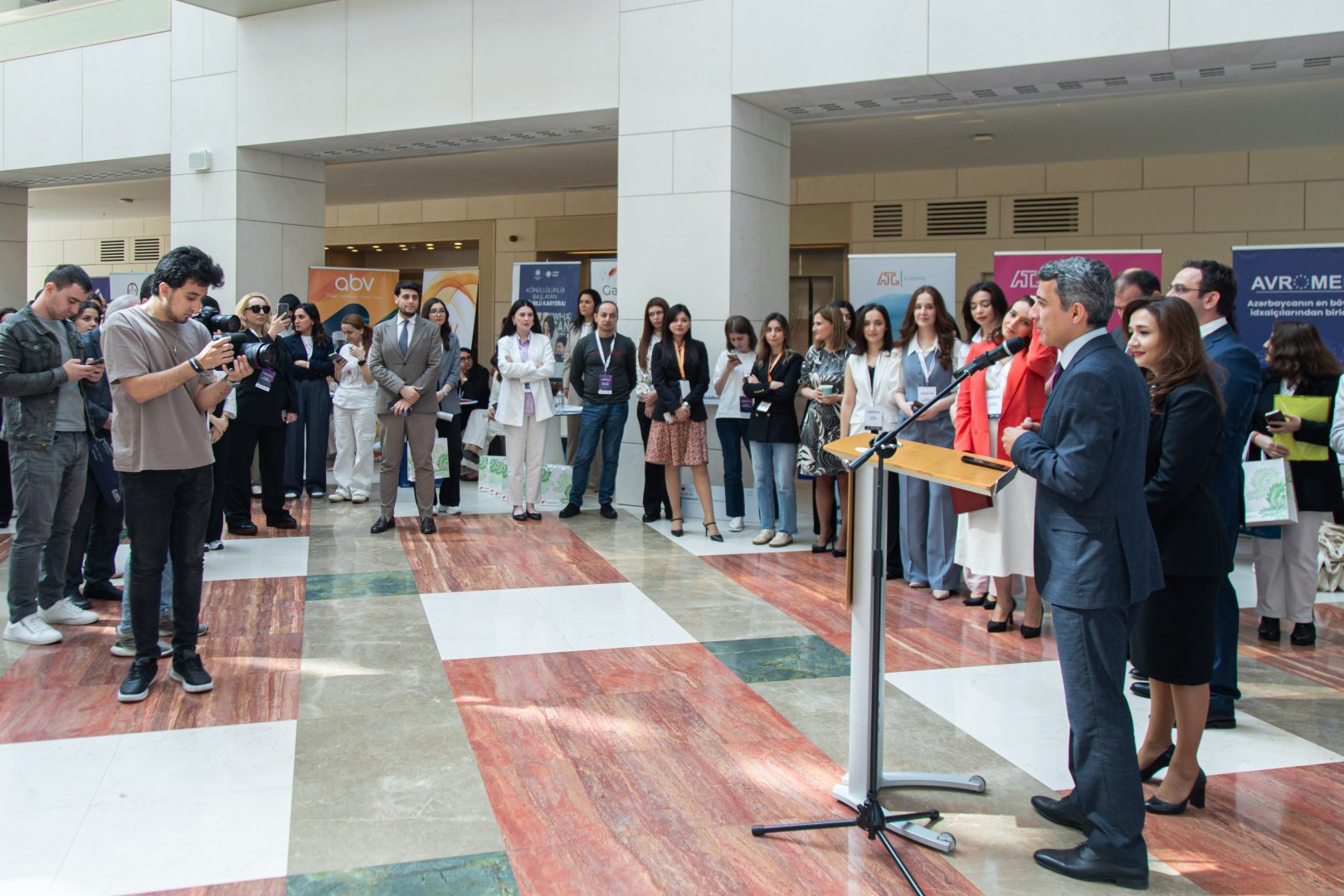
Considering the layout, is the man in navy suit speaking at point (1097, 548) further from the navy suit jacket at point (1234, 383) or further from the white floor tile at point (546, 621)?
the white floor tile at point (546, 621)

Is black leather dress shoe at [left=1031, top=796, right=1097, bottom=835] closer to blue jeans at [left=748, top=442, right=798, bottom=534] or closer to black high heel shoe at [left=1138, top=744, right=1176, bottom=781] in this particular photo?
black high heel shoe at [left=1138, top=744, right=1176, bottom=781]

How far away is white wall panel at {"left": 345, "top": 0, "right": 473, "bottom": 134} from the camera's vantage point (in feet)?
31.2

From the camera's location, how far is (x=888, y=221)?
12914 mm

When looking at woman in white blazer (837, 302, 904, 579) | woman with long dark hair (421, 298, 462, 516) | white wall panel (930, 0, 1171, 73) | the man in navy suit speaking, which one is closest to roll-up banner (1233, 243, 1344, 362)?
white wall panel (930, 0, 1171, 73)

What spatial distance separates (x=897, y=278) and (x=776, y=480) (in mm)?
1713

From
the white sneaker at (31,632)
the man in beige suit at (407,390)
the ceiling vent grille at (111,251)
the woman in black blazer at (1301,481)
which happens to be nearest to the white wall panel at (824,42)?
the man in beige suit at (407,390)

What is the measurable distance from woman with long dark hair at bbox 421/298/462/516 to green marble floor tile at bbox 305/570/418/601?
2223 millimetres

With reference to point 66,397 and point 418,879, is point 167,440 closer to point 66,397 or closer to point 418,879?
point 66,397

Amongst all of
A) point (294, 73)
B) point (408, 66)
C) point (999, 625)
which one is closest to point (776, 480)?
point (999, 625)

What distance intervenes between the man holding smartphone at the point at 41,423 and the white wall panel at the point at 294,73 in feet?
19.0

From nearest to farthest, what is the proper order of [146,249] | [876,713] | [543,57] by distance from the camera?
[876,713] → [543,57] → [146,249]

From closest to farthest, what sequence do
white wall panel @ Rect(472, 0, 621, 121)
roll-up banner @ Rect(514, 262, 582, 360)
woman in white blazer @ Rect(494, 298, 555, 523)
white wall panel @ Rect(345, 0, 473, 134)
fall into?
woman in white blazer @ Rect(494, 298, 555, 523) < white wall panel @ Rect(472, 0, 621, 121) < white wall panel @ Rect(345, 0, 473, 134) < roll-up banner @ Rect(514, 262, 582, 360)

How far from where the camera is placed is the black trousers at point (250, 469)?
776cm

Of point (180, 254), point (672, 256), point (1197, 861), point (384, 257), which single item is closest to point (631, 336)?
point (672, 256)
